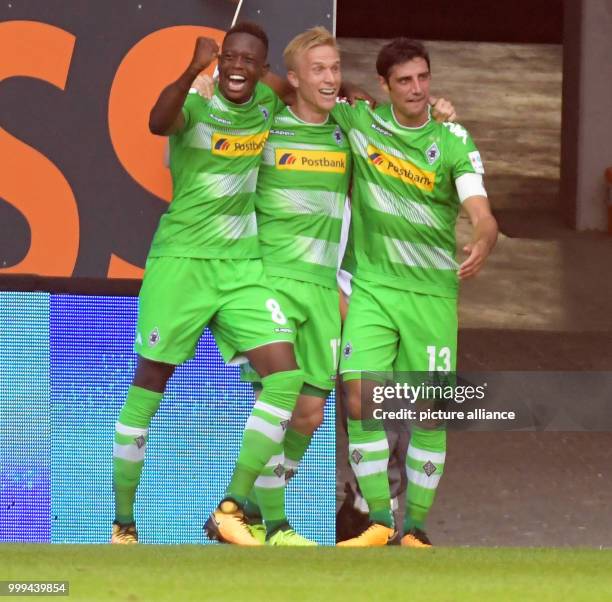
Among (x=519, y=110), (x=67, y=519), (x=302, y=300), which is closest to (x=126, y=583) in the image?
(x=67, y=519)

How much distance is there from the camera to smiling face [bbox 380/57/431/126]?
6492mm

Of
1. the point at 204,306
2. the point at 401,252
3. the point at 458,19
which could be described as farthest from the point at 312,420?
the point at 458,19

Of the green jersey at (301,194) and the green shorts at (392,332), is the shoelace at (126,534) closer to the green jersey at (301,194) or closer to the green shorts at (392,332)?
the green shorts at (392,332)

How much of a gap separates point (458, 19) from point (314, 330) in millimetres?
20683

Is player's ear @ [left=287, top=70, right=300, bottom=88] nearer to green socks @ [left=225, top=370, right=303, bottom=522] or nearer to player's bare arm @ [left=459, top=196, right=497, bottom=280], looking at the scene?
player's bare arm @ [left=459, top=196, right=497, bottom=280]

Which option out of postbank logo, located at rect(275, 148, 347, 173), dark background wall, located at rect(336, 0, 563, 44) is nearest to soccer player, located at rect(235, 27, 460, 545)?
postbank logo, located at rect(275, 148, 347, 173)

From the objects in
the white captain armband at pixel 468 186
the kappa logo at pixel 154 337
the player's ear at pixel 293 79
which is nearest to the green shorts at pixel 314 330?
the kappa logo at pixel 154 337

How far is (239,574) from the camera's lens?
6.16 metres

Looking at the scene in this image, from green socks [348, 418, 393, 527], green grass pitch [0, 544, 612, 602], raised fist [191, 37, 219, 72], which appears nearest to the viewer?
green grass pitch [0, 544, 612, 602]

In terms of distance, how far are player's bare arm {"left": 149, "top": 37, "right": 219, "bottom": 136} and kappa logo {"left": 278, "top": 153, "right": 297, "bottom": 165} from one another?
0.41 meters

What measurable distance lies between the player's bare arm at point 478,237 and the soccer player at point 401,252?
91mm

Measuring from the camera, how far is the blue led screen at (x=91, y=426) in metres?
6.77

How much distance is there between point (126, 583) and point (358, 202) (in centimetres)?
169

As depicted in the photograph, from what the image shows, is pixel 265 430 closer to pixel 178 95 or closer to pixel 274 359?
pixel 274 359
